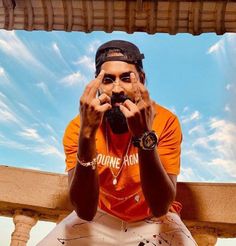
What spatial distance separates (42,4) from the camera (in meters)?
6.61

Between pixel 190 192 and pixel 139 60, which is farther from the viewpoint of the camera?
pixel 190 192

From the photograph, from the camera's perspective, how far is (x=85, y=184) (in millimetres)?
2158

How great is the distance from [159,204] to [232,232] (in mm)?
1388

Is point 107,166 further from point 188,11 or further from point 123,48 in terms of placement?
point 188,11

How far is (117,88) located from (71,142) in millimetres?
488

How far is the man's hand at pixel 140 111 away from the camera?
1946 millimetres

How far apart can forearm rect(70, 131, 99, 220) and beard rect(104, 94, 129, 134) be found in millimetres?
421

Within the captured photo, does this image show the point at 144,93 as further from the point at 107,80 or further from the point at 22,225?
the point at 22,225

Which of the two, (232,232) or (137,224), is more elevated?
(232,232)

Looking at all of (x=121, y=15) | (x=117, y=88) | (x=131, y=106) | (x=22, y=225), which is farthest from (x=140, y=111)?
(x=121, y=15)

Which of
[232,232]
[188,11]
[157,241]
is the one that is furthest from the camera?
[188,11]

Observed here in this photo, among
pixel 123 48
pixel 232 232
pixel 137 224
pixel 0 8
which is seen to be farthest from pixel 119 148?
pixel 0 8

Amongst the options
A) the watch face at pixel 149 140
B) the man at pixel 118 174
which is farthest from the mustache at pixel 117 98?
the watch face at pixel 149 140

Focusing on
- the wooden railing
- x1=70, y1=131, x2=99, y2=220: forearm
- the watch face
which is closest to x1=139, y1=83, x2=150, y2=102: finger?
the watch face
